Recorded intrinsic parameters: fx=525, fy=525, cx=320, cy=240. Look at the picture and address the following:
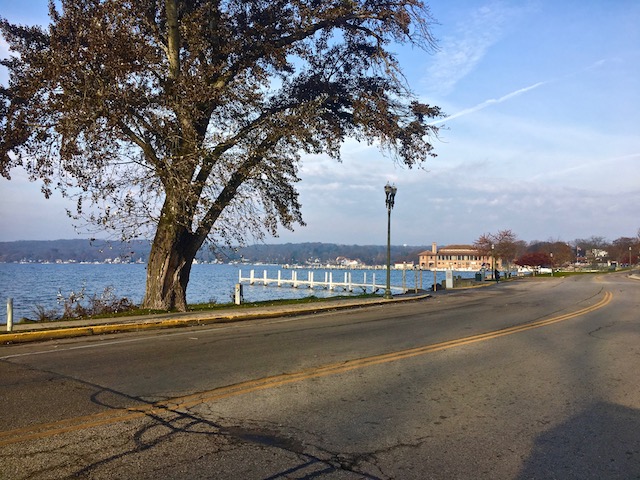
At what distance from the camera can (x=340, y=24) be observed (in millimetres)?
19969

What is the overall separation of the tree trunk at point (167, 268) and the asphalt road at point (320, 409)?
6206 millimetres

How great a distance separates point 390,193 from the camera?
26.5m

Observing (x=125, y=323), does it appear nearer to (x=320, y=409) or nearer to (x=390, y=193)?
(x=320, y=409)

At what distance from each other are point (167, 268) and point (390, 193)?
12.7 metres

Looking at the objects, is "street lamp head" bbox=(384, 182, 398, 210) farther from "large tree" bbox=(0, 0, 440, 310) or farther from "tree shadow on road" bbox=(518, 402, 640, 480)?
"tree shadow on road" bbox=(518, 402, 640, 480)

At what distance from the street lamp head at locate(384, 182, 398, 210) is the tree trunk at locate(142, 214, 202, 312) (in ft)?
37.6

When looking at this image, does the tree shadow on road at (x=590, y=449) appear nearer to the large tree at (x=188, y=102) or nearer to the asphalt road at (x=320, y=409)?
the asphalt road at (x=320, y=409)

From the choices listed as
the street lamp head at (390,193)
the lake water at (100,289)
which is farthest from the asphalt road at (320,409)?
the street lamp head at (390,193)

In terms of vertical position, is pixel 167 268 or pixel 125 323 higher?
pixel 167 268

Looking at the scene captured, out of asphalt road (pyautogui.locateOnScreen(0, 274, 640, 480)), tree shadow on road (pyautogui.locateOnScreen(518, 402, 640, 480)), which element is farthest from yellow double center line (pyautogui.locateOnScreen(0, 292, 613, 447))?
tree shadow on road (pyautogui.locateOnScreen(518, 402, 640, 480))

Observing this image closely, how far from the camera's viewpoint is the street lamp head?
86.3 ft

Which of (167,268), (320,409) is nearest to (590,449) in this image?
(320,409)

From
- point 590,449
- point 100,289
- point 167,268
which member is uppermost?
point 167,268

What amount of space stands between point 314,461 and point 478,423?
217 centimetres
